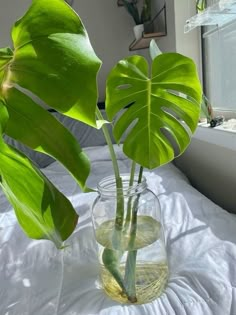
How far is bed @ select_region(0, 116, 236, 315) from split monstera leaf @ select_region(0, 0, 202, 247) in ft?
0.85

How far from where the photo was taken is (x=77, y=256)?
75cm

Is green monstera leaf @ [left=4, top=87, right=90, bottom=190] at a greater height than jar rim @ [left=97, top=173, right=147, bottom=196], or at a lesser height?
greater

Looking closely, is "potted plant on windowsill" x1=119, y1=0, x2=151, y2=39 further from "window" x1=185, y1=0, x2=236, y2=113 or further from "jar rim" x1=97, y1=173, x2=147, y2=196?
"jar rim" x1=97, y1=173, x2=147, y2=196

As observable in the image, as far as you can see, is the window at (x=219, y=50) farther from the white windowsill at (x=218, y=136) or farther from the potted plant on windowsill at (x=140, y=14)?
the potted plant on windowsill at (x=140, y=14)

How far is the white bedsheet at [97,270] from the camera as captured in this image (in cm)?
56

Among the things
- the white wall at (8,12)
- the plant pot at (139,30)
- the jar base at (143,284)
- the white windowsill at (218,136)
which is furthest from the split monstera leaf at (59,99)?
the white wall at (8,12)

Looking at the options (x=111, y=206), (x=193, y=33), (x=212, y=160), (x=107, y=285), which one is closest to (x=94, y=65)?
(x=111, y=206)

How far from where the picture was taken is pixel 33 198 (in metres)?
0.36

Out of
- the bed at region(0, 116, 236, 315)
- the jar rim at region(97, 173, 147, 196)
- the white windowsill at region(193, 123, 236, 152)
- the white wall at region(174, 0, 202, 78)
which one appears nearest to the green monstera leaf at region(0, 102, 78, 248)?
the jar rim at region(97, 173, 147, 196)

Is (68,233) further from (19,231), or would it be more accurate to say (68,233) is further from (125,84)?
(19,231)

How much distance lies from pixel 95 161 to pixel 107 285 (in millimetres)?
1079

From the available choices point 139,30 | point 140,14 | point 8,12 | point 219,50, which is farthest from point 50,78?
point 8,12

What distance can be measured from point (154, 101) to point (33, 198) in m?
0.24

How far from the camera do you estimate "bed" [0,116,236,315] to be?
0.56 metres
